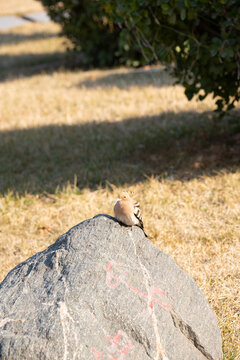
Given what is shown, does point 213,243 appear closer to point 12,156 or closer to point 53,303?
point 53,303

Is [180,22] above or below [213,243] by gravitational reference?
above

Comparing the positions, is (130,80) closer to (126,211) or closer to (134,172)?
(134,172)

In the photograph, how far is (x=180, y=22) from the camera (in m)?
4.43

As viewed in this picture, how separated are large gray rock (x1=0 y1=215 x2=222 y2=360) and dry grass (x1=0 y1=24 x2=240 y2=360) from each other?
48 centimetres

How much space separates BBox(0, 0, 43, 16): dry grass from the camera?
27.3m

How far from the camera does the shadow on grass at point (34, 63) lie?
12344 mm

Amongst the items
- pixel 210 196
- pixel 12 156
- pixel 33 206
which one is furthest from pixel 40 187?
pixel 210 196

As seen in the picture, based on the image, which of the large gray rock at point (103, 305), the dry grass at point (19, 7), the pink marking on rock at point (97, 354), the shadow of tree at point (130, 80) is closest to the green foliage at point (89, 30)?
the shadow of tree at point (130, 80)

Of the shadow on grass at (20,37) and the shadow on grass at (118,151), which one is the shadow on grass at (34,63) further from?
the shadow on grass at (118,151)

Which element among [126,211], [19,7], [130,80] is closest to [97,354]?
[126,211]

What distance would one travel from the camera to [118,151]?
5.84 metres

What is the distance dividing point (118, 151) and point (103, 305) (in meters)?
3.89

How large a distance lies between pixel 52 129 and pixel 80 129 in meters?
0.48

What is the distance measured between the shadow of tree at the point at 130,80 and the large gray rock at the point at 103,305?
6.64 m
